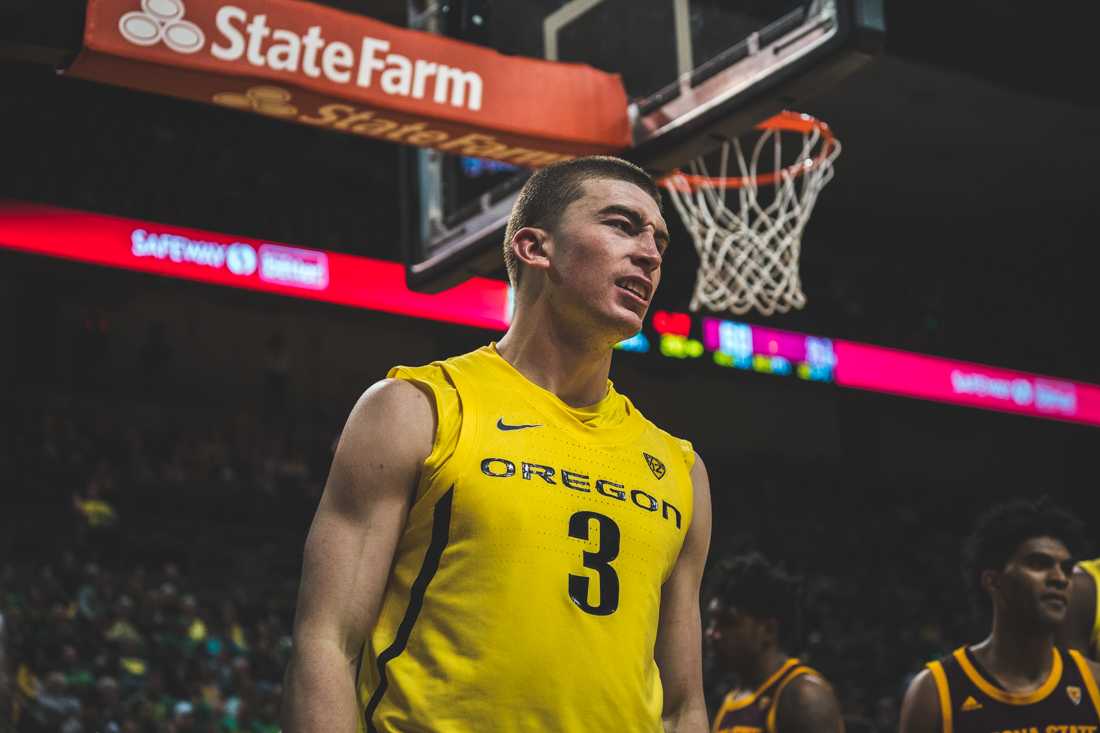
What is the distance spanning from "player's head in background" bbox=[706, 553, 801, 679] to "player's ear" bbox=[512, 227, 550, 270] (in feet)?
10.5

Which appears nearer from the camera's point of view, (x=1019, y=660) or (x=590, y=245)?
(x=590, y=245)

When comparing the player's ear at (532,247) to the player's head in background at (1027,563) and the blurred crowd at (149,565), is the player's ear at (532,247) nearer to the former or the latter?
the player's head in background at (1027,563)

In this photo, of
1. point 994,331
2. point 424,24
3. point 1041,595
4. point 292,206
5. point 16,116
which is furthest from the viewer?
Answer: point 994,331

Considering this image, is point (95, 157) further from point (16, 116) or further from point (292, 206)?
point (292, 206)

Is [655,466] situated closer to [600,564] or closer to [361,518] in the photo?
[600,564]

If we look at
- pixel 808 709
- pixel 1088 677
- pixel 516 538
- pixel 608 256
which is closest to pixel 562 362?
pixel 608 256

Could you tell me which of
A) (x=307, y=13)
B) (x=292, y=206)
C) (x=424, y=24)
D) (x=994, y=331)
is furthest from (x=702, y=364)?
(x=307, y=13)

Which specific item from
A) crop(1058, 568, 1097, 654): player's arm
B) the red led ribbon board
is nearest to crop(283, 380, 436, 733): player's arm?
crop(1058, 568, 1097, 654): player's arm

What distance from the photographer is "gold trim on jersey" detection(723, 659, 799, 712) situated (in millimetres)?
5266

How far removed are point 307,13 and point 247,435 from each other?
10.7 metres

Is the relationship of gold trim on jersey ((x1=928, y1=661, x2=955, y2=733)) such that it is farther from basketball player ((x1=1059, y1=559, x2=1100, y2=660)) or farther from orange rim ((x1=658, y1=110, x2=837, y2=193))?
orange rim ((x1=658, y1=110, x2=837, y2=193))

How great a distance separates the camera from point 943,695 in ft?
14.1

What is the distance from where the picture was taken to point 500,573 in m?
2.28

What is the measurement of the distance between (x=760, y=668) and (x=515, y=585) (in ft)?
11.0
